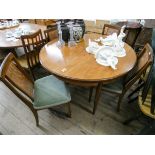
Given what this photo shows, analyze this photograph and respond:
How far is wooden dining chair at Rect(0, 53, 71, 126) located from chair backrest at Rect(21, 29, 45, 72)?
0.50 m

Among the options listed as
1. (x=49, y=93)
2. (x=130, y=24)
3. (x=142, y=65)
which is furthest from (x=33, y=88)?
(x=130, y=24)

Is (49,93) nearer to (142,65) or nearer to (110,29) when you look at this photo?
(142,65)

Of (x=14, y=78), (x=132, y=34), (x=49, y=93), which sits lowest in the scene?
(x=49, y=93)

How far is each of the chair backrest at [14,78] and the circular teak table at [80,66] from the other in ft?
0.81

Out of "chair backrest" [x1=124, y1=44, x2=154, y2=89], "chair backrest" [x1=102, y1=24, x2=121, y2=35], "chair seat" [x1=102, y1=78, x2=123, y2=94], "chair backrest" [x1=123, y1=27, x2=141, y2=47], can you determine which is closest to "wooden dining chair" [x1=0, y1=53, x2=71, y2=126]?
"chair seat" [x1=102, y1=78, x2=123, y2=94]

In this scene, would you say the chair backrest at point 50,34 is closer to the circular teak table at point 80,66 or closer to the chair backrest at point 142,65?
the circular teak table at point 80,66

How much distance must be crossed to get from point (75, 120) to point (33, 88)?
2.07 feet

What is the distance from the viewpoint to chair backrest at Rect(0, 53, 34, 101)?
1382mm

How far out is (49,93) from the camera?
1704 millimetres

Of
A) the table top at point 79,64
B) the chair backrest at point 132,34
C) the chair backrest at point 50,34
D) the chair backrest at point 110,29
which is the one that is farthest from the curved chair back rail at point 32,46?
the chair backrest at point 132,34

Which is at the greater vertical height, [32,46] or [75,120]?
[32,46]

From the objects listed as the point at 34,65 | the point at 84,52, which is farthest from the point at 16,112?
the point at 84,52

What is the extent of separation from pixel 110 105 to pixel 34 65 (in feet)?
3.86

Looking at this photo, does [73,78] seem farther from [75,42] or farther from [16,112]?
[16,112]
